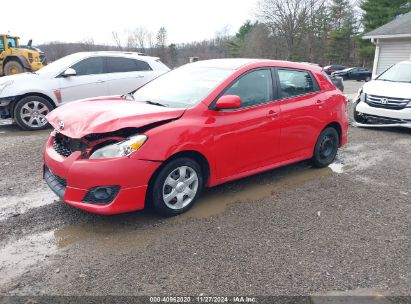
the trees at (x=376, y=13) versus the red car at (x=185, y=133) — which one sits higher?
the trees at (x=376, y=13)

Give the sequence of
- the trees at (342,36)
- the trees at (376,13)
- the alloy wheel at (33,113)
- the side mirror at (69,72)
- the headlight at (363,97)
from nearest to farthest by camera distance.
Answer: the alloy wheel at (33,113) → the side mirror at (69,72) → the headlight at (363,97) → the trees at (376,13) → the trees at (342,36)

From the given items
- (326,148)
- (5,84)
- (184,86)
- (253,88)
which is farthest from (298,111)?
(5,84)

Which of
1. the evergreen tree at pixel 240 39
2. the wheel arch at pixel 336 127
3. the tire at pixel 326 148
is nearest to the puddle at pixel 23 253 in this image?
the tire at pixel 326 148

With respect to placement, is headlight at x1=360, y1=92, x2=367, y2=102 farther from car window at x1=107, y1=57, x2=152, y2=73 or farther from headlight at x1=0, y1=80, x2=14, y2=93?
headlight at x1=0, y1=80, x2=14, y2=93

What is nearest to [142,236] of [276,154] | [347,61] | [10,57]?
[276,154]

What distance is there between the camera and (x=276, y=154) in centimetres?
490

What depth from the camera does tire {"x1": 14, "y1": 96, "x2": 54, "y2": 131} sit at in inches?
314

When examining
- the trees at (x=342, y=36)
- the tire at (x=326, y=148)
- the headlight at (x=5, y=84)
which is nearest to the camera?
the tire at (x=326, y=148)

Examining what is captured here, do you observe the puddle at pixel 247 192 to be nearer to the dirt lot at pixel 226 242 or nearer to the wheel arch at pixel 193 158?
the dirt lot at pixel 226 242

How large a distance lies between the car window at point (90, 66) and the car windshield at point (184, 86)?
4.10m

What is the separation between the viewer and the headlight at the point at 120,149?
351cm

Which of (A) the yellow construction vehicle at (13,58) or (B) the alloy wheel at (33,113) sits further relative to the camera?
(A) the yellow construction vehicle at (13,58)

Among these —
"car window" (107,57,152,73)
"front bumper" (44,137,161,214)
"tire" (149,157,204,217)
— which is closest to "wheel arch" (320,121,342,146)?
"tire" (149,157,204,217)

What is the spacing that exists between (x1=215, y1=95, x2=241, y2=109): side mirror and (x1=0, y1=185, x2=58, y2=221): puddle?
7.33ft
